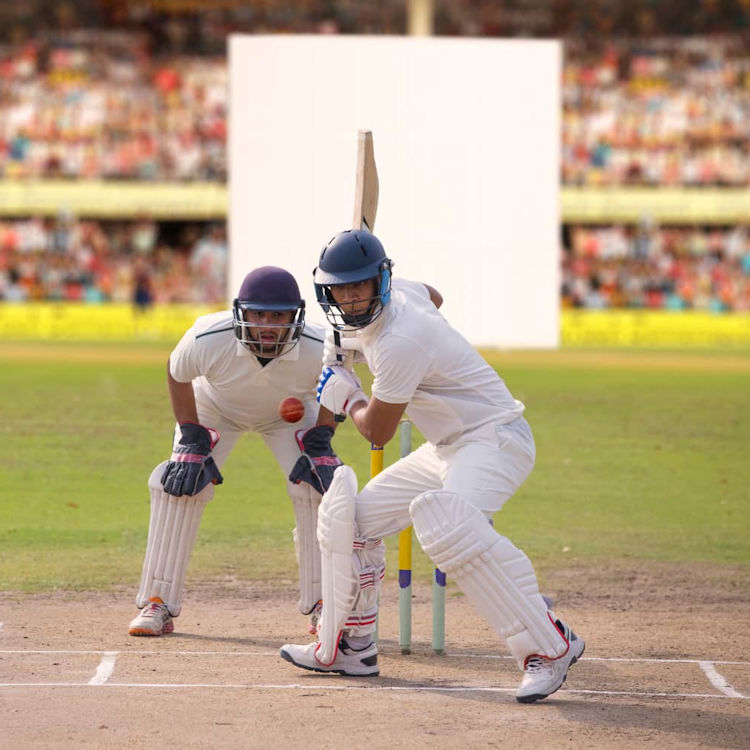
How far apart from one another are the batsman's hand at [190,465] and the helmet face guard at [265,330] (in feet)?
1.78

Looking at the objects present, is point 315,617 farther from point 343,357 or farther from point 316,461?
point 343,357

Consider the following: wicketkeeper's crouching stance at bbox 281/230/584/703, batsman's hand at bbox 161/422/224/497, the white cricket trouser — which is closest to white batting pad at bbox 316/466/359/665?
wicketkeeper's crouching stance at bbox 281/230/584/703

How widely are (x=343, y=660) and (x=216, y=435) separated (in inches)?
63.7

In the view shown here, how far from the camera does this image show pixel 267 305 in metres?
7.24

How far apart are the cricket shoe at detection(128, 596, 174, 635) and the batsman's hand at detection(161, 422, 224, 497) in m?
0.59

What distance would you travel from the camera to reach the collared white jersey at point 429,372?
6.19 m

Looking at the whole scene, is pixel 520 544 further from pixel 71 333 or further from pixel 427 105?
pixel 71 333

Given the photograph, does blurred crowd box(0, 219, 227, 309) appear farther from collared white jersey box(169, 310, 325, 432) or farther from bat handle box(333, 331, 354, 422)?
bat handle box(333, 331, 354, 422)

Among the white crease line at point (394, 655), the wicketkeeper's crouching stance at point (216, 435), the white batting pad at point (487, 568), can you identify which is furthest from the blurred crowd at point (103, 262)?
the white batting pad at point (487, 568)

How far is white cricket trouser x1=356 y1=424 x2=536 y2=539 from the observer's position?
20.9 feet

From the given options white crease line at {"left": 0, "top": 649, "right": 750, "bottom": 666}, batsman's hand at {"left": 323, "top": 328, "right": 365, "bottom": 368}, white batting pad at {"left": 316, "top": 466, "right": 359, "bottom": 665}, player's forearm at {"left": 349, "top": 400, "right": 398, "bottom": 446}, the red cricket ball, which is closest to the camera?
player's forearm at {"left": 349, "top": 400, "right": 398, "bottom": 446}

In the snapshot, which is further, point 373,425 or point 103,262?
point 103,262

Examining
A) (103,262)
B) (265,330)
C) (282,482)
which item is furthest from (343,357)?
(103,262)

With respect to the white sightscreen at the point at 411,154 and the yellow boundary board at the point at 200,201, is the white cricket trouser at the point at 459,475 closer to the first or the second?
the white sightscreen at the point at 411,154
